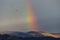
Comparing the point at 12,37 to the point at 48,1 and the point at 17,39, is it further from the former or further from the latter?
the point at 48,1

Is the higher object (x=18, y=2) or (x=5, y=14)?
(x=18, y=2)

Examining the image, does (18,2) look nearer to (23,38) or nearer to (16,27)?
(16,27)

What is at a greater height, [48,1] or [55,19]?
[48,1]

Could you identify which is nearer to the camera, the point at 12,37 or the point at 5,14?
the point at 12,37

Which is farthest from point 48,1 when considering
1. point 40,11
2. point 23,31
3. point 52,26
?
point 23,31

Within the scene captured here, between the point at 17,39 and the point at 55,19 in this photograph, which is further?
the point at 55,19

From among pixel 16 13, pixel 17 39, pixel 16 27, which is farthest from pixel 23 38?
pixel 16 13

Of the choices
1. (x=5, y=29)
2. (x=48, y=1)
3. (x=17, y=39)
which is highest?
(x=48, y=1)
